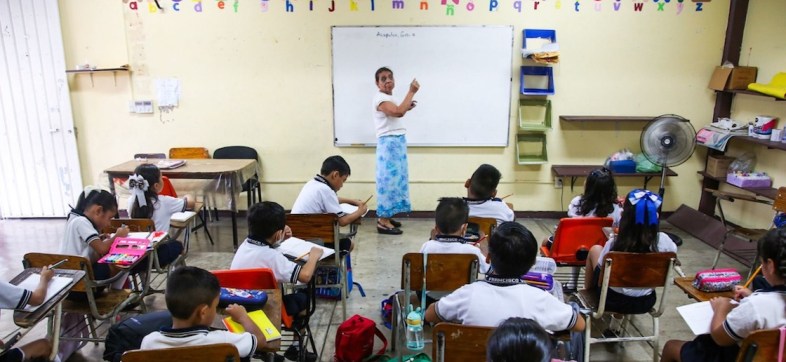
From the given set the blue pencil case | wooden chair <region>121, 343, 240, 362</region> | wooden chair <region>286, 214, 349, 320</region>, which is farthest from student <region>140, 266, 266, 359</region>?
wooden chair <region>286, 214, 349, 320</region>

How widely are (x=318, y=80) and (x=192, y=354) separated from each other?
4.08 meters

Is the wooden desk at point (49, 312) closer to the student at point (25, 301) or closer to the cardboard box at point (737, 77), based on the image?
the student at point (25, 301)

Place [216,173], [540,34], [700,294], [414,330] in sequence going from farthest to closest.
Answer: [540,34] → [216,173] → [414,330] → [700,294]

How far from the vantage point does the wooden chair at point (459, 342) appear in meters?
1.64

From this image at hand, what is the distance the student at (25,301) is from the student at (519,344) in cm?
182

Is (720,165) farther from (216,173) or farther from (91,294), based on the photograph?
(91,294)

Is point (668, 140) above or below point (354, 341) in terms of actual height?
above

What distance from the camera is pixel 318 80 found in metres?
5.29

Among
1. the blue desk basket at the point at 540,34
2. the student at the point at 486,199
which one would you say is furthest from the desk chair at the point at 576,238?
the blue desk basket at the point at 540,34

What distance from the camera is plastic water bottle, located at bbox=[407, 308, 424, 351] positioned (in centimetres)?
231

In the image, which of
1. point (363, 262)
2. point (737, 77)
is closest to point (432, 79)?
point (363, 262)

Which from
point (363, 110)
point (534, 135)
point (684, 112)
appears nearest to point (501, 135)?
point (534, 135)

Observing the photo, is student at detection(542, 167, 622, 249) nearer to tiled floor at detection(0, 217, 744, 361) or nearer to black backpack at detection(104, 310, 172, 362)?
tiled floor at detection(0, 217, 744, 361)

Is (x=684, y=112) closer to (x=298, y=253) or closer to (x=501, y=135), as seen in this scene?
(x=501, y=135)
